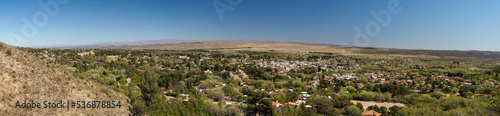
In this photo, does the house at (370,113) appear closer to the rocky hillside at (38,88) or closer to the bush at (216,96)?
the bush at (216,96)

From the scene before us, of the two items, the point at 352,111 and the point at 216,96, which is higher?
the point at 352,111

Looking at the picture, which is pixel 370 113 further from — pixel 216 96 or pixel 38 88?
pixel 38 88

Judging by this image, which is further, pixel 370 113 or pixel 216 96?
pixel 216 96

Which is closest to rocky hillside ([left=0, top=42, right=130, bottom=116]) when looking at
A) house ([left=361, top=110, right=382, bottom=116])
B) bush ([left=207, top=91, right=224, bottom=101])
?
bush ([left=207, top=91, right=224, bottom=101])

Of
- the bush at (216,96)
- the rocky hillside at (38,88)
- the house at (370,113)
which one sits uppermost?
the rocky hillside at (38,88)

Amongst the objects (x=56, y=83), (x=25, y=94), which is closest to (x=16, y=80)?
(x=25, y=94)

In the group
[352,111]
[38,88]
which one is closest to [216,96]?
[352,111]

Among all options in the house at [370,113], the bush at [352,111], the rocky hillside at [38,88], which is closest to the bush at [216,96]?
the rocky hillside at [38,88]

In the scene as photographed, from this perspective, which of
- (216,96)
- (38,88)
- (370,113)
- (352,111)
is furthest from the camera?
(216,96)

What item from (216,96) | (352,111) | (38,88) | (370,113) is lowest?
(370,113)
